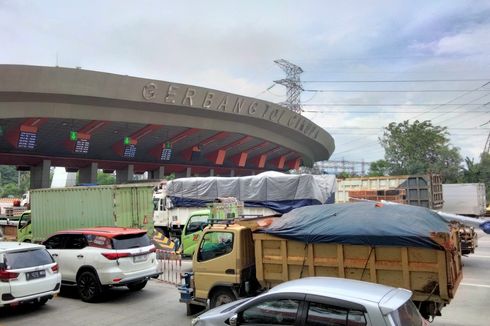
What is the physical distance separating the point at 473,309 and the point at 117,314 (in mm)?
7287

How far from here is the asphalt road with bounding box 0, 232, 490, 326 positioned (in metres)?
8.56

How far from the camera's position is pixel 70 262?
10.8 metres

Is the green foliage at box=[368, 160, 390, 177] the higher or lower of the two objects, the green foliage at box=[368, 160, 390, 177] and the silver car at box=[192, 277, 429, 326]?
the higher

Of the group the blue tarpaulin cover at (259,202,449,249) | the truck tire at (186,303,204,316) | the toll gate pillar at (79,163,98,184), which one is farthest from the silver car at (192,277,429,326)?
the toll gate pillar at (79,163,98,184)

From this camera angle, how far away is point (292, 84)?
64.9 meters

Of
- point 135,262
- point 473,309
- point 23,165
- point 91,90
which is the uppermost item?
point 91,90

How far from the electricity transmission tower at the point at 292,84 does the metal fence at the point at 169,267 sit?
50973mm

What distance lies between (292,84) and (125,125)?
1338 inches

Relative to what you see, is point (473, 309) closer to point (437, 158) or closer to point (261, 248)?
point (261, 248)

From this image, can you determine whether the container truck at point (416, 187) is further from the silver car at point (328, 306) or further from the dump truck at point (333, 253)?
the silver car at point (328, 306)

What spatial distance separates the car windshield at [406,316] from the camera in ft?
14.7

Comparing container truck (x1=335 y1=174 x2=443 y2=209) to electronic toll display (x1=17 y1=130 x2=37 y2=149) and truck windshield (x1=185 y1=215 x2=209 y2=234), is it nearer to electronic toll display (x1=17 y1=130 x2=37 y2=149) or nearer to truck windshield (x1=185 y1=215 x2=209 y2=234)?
truck windshield (x1=185 y1=215 x2=209 y2=234)

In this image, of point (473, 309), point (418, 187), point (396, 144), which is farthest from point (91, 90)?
point (396, 144)

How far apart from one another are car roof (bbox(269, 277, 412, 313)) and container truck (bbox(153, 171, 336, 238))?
13.6m
